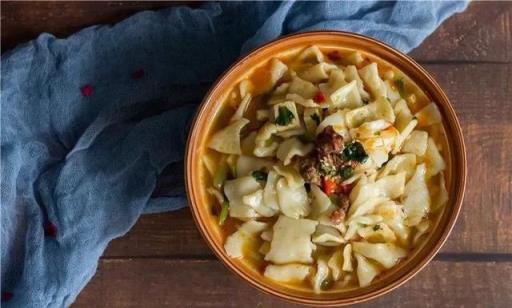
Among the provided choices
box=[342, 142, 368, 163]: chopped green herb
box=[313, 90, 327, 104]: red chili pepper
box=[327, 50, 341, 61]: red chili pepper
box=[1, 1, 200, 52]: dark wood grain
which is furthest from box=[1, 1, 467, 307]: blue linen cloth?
box=[342, 142, 368, 163]: chopped green herb

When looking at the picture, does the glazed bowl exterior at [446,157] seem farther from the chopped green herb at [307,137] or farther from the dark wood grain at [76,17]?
the dark wood grain at [76,17]

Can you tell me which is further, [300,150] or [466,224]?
[466,224]

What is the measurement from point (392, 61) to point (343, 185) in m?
0.36

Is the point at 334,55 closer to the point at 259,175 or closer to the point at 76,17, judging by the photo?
the point at 259,175

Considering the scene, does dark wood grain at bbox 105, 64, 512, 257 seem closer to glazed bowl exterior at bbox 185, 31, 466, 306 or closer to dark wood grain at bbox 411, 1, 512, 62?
dark wood grain at bbox 411, 1, 512, 62

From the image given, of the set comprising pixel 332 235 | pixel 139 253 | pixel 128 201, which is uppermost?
pixel 332 235

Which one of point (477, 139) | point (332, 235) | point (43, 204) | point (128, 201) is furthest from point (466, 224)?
point (43, 204)

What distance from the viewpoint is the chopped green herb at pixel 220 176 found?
2.09m

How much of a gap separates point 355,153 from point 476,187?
60cm

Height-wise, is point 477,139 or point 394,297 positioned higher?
point 477,139

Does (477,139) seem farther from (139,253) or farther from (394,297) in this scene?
(139,253)

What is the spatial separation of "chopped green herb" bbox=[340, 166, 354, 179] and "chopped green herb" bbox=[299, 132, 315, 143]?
0.12 m

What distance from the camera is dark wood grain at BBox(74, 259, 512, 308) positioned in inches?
93.7

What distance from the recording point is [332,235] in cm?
204
